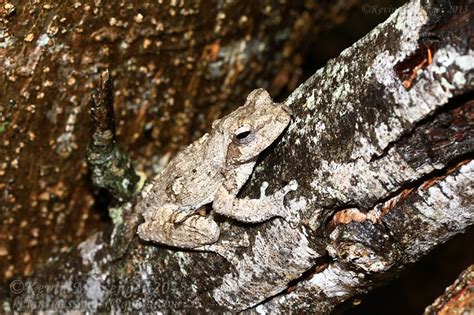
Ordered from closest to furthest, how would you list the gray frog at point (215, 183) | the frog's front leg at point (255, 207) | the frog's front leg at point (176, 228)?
the frog's front leg at point (255, 207), the gray frog at point (215, 183), the frog's front leg at point (176, 228)

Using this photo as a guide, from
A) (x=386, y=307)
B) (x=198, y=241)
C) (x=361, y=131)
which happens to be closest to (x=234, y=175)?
(x=198, y=241)

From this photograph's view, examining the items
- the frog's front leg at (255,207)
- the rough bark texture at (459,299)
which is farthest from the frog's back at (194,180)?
the rough bark texture at (459,299)

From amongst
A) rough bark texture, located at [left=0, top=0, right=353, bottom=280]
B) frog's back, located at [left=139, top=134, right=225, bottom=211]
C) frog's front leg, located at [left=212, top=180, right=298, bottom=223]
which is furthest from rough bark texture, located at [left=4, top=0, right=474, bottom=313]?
rough bark texture, located at [left=0, top=0, right=353, bottom=280]

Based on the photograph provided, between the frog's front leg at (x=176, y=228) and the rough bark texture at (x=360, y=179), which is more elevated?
the rough bark texture at (x=360, y=179)

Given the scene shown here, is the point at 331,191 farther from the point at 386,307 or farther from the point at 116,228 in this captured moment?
the point at 386,307

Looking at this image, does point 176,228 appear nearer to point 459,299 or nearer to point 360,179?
point 360,179

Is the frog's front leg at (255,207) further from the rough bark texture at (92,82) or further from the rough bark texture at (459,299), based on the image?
the rough bark texture at (92,82)

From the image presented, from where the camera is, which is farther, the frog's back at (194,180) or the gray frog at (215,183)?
the frog's back at (194,180)
